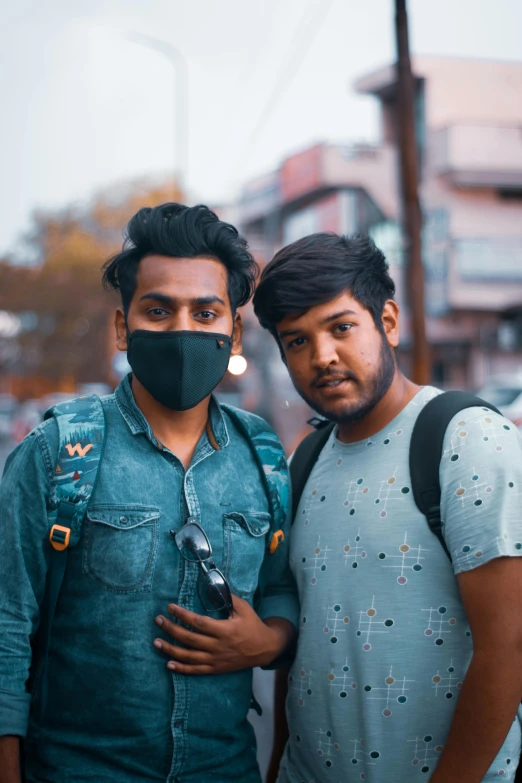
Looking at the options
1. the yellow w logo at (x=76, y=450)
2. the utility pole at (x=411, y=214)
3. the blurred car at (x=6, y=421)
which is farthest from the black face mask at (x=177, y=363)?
the blurred car at (x=6, y=421)

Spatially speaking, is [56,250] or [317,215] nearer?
[317,215]

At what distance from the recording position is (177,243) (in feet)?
7.61

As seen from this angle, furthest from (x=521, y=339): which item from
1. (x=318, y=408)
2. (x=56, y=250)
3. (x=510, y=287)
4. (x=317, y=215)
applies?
(x=318, y=408)

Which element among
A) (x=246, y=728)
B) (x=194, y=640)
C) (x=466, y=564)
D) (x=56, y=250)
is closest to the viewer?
(x=466, y=564)

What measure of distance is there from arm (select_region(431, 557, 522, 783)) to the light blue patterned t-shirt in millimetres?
61

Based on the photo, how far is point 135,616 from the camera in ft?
6.89

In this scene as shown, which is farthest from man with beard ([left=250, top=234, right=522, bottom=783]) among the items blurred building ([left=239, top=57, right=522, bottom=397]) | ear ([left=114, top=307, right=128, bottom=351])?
blurred building ([left=239, top=57, right=522, bottom=397])

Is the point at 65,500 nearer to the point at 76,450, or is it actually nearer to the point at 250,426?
the point at 76,450

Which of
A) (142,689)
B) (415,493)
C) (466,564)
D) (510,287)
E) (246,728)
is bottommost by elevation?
(246,728)

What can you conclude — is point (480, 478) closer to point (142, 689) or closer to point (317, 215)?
point (142, 689)

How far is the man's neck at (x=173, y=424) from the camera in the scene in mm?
2332

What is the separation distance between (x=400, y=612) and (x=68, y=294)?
3335cm

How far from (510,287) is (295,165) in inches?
323

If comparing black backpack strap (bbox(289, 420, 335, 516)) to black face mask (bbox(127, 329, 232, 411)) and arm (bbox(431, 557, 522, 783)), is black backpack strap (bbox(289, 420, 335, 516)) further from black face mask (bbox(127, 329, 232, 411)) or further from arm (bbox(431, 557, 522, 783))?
arm (bbox(431, 557, 522, 783))
